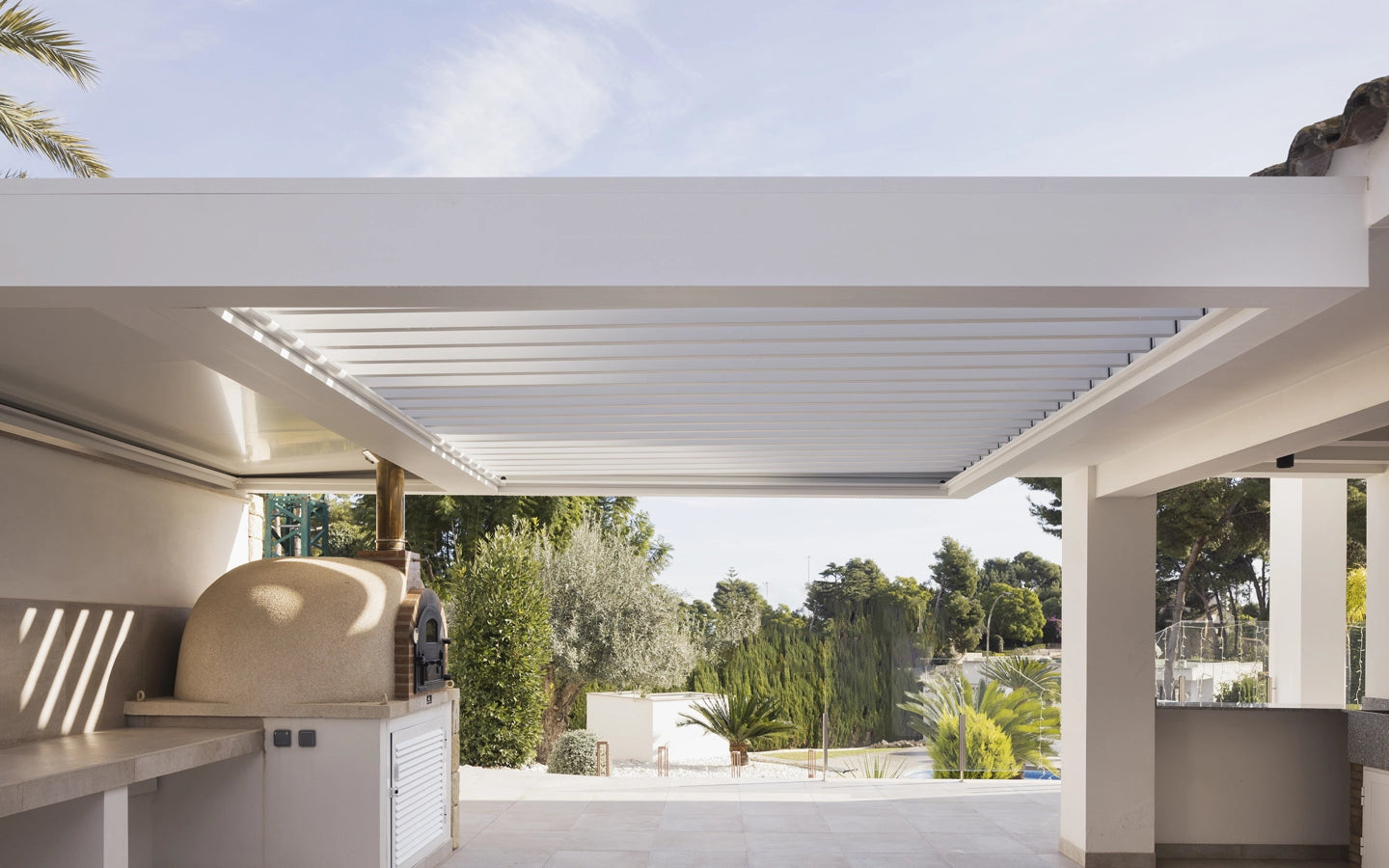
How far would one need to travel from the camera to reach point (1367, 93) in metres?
3.47

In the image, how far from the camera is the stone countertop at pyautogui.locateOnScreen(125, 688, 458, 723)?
770 centimetres

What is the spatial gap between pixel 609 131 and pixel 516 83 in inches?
138

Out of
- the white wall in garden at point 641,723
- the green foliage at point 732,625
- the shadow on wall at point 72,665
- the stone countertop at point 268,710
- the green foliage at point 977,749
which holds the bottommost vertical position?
the white wall in garden at point 641,723

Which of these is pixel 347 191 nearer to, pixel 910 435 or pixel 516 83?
pixel 910 435

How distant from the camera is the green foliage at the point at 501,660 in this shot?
15648 mm

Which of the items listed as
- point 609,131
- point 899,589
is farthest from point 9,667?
point 899,589

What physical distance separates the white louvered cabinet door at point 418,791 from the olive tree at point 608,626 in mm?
9487

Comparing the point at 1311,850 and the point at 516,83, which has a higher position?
the point at 516,83

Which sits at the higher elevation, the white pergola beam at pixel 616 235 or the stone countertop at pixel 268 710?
the white pergola beam at pixel 616 235

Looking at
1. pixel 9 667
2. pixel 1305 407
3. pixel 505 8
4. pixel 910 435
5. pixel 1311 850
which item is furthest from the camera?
pixel 505 8

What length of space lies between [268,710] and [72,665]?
1295 mm

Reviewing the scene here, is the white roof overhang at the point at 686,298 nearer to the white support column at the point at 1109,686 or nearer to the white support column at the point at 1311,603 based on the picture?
the white support column at the point at 1109,686

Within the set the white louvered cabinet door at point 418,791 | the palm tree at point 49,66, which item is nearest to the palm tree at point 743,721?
the white louvered cabinet door at point 418,791

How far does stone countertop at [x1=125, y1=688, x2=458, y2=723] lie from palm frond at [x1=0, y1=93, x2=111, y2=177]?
6044 mm
